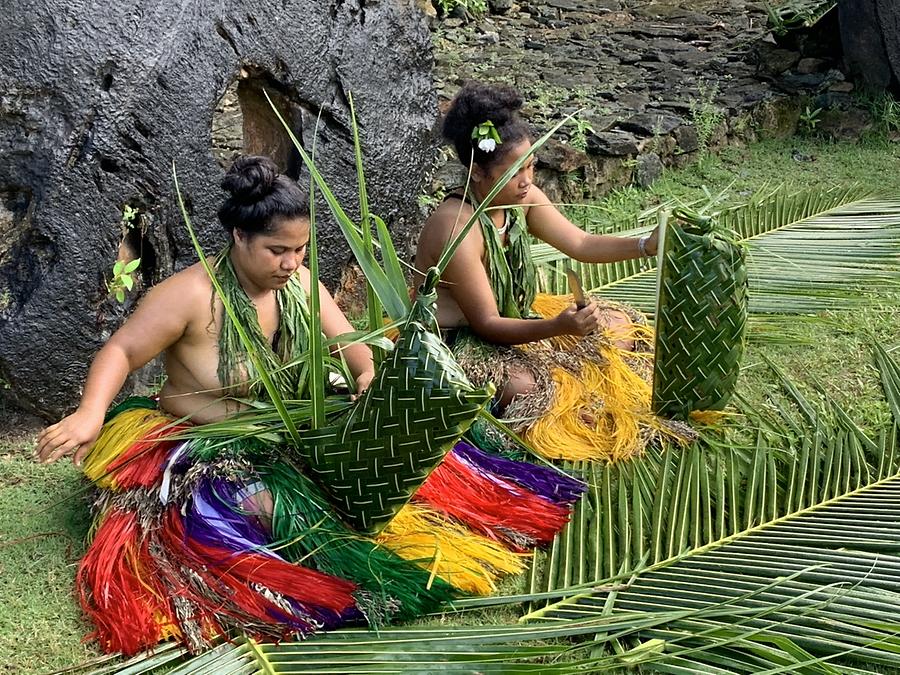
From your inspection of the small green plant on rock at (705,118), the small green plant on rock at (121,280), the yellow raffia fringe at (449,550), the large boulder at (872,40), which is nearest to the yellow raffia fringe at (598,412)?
the yellow raffia fringe at (449,550)

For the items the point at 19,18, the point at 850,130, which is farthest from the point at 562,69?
the point at 19,18

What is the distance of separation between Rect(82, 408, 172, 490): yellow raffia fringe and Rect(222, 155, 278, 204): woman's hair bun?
58 cm

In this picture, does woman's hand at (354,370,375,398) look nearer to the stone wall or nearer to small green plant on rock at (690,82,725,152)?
the stone wall

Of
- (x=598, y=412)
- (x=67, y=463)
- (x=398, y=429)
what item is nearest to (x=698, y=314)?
(x=598, y=412)

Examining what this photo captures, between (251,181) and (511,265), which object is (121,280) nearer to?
(251,181)

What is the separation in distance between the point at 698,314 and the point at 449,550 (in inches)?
38.3

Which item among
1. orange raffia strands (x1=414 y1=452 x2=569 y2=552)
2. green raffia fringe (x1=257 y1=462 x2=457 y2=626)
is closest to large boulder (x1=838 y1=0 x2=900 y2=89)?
orange raffia strands (x1=414 y1=452 x2=569 y2=552)

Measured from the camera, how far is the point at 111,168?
304 cm

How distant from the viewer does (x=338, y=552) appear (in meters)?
2.39

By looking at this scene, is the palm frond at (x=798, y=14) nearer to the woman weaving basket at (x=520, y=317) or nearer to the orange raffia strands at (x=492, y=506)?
the woman weaving basket at (x=520, y=317)

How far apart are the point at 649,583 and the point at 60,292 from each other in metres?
1.80

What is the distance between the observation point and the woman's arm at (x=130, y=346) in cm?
232

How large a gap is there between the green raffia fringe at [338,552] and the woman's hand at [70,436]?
0.39 m

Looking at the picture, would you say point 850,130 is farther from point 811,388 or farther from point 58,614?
point 58,614
